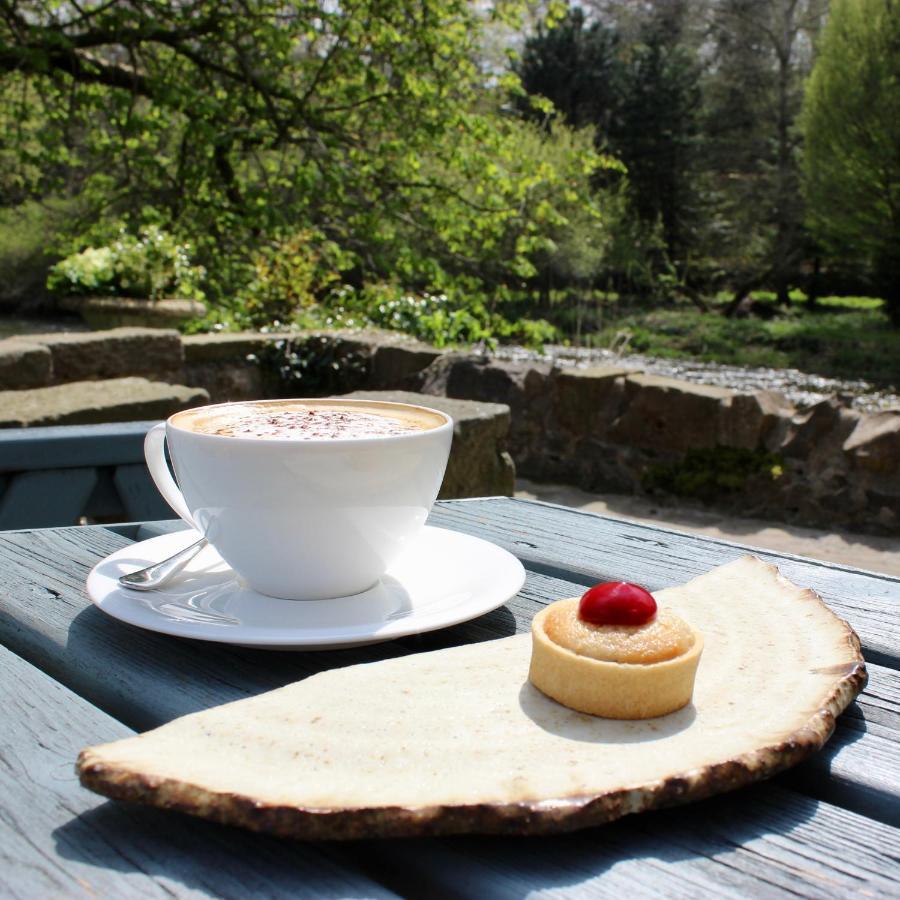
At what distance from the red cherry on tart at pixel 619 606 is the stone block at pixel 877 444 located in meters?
4.21

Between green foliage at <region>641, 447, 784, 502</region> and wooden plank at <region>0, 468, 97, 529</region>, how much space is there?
12.4 ft

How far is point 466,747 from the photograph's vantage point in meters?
0.53

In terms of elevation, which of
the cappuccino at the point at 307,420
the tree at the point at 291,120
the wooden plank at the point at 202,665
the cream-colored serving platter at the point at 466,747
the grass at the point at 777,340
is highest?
the tree at the point at 291,120

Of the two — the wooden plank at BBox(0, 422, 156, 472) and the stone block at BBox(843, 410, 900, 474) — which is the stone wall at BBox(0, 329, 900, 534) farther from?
the wooden plank at BBox(0, 422, 156, 472)

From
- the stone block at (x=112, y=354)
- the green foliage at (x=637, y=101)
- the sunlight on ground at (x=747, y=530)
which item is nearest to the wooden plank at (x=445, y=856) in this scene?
the sunlight on ground at (x=747, y=530)

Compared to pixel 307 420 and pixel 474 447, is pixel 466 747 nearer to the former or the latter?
pixel 307 420

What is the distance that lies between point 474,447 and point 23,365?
177 centimetres

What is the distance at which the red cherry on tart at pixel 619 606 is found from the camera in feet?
2.09

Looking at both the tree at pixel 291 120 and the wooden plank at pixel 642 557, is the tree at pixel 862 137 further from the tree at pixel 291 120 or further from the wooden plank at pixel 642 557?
the wooden plank at pixel 642 557

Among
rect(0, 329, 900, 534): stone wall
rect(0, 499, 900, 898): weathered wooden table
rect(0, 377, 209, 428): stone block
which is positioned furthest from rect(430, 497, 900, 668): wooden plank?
rect(0, 329, 900, 534): stone wall

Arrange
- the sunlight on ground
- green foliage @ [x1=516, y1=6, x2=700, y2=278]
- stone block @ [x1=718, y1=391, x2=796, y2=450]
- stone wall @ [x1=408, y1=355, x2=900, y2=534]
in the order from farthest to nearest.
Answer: green foliage @ [x1=516, y1=6, x2=700, y2=278] → stone block @ [x1=718, y1=391, x2=796, y2=450] → stone wall @ [x1=408, y1=355, x2=900, y2=534] → the sunlight on ground

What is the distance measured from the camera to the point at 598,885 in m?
0.46

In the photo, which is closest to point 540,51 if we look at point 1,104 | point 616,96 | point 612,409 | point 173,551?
point 616,96

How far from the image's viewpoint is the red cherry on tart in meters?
0.64
